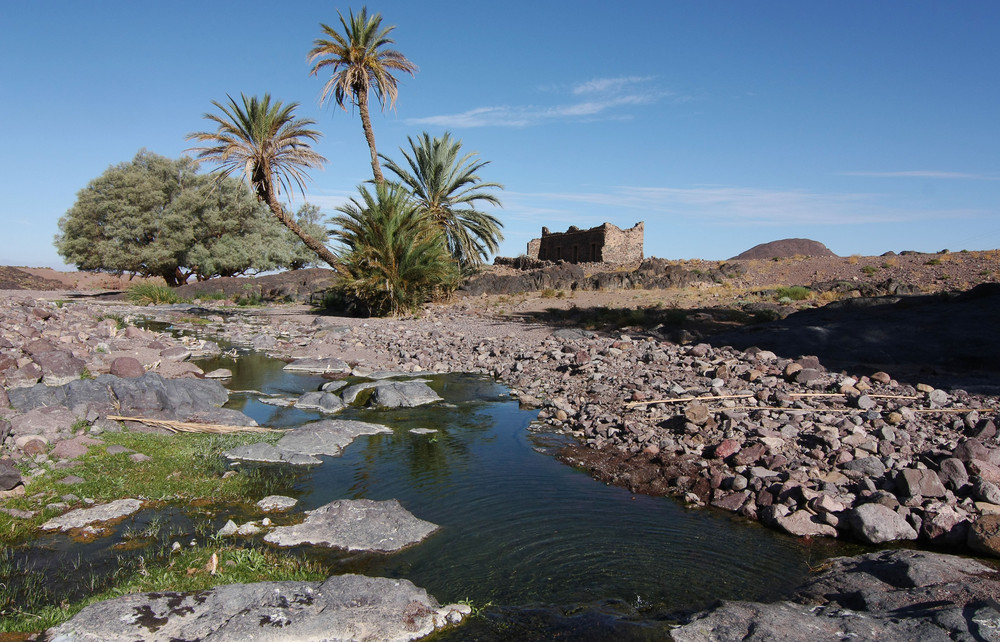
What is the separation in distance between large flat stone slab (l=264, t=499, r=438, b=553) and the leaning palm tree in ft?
43.1

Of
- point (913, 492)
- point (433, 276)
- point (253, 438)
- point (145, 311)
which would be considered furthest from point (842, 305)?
point (145, 311)

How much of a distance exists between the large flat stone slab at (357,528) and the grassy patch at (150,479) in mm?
896

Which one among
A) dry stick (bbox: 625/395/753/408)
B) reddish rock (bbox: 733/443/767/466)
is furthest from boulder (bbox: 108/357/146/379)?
reddish rock (bbox: 733/443/767/466)

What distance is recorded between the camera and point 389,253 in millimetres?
17391

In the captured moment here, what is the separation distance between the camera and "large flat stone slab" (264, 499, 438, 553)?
4.09 metres

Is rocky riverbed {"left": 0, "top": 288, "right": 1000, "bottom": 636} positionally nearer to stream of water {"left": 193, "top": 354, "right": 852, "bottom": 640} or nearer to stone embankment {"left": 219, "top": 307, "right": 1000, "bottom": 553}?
stone embankment {"left": 219, "top": 307, "right": 1000, "bottom": 553}

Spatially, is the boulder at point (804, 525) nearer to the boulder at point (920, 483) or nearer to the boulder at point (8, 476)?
the boulder at point (920, 483)

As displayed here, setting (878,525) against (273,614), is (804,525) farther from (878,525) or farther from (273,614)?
(273,614)

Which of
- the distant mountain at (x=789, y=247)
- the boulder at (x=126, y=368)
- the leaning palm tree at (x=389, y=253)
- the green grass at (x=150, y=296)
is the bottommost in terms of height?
the boulder at (x=126, y=368)

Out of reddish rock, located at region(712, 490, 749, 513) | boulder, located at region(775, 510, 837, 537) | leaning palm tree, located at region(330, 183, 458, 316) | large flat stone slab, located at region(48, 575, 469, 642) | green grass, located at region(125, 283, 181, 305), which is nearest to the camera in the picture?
large flat stone slab, located at region(48, 575, 469, 642)

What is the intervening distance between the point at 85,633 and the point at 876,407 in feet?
23.9

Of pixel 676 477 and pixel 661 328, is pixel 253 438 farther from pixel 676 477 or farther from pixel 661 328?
pixel 661 328

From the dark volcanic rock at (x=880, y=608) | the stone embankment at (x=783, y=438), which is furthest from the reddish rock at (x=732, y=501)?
the dark volcanic rock at (x=880, y=608)

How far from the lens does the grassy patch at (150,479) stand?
4.33 m
